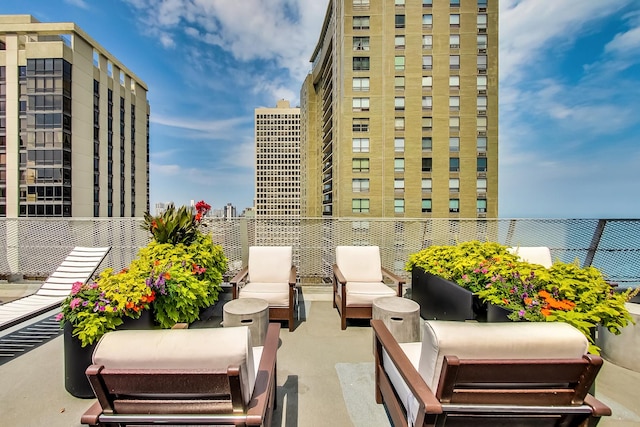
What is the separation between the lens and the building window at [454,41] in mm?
29234

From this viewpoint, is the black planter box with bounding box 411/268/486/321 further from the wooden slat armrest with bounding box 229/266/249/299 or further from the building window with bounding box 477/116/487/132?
the building window with bounding box 477/116/487/132

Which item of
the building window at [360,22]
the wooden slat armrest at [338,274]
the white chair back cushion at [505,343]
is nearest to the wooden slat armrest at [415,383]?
the white chair back cushion at [505,343]

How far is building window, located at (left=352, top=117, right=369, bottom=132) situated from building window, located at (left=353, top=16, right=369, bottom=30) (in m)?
9.81

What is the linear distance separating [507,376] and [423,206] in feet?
Answer: 102

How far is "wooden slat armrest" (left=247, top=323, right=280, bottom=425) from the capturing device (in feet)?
4.15

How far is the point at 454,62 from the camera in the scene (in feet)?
97.6

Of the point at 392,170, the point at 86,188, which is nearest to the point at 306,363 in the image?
the point at 392,170

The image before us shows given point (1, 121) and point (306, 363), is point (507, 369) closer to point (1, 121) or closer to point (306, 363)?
point (306, 363)

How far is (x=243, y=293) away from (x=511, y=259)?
139 inches

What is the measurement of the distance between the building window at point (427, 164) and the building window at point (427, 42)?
1227 centimetres

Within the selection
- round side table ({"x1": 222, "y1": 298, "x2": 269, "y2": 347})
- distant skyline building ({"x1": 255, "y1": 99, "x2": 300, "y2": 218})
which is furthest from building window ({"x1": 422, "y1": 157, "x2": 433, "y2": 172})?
distant skyline building ({"x1": 255, "y1": 99, "x2": 300, "y2": 218})

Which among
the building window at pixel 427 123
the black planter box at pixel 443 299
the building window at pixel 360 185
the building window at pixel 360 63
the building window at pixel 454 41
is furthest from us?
the building window at pixel 360 185

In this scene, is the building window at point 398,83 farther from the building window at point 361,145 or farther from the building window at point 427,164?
the building window at point 427,164

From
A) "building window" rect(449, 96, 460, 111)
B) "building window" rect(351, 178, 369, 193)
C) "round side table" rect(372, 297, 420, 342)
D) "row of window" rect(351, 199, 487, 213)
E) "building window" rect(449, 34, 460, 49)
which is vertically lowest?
"round side table" rect(372, 297, 420, 342)
